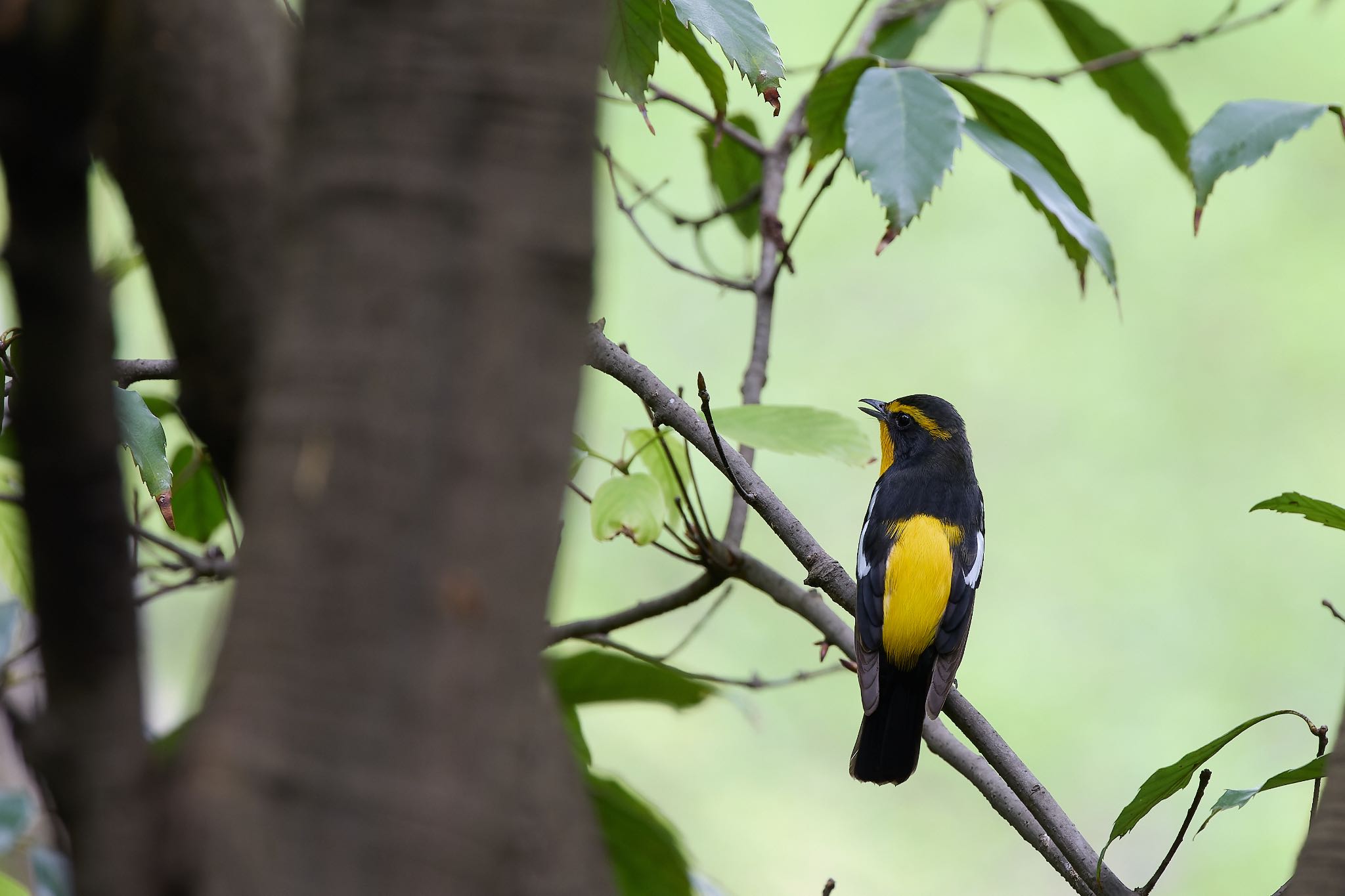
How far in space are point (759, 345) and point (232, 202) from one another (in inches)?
88.7

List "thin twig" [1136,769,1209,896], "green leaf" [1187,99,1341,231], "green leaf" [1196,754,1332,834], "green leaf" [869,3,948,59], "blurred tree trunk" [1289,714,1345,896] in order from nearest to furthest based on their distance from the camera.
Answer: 1. "blurred tree trunk" [1289,714,1345,896]
2. "green leaf" [1196,754,1332,834]
3. "thin twig" [1136,769,1209,896]
4. "green leaf" [1187,99,1341,231]
5. "green leaf" [869,3,948,59]

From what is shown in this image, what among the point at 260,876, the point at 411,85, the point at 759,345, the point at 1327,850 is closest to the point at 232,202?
the point at 411,85

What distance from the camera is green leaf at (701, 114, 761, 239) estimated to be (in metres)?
3.37

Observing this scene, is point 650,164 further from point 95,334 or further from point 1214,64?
point 95,334

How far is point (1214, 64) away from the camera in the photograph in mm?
9602

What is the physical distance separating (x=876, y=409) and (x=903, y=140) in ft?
8.93

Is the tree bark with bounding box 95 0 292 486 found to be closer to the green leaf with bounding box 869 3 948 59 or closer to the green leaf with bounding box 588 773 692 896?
the green leaf with bounding box 588 773 692 896

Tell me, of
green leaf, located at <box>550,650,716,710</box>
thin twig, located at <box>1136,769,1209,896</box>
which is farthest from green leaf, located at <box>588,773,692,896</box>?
thin twig, located at <box>1136,769,1209,896</box>

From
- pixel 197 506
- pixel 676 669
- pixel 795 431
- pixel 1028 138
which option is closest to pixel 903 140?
pixel 1028 138

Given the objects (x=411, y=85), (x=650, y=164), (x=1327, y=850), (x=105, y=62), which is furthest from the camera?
(x=650, y=164)

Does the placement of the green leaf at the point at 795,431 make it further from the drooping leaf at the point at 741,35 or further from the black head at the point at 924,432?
the black head at the point at 924,432

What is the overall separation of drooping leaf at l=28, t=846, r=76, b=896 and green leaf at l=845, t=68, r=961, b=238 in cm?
149

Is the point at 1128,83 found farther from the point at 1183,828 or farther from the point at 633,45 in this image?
the point at 1183,828

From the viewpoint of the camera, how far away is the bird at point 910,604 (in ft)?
11.0
